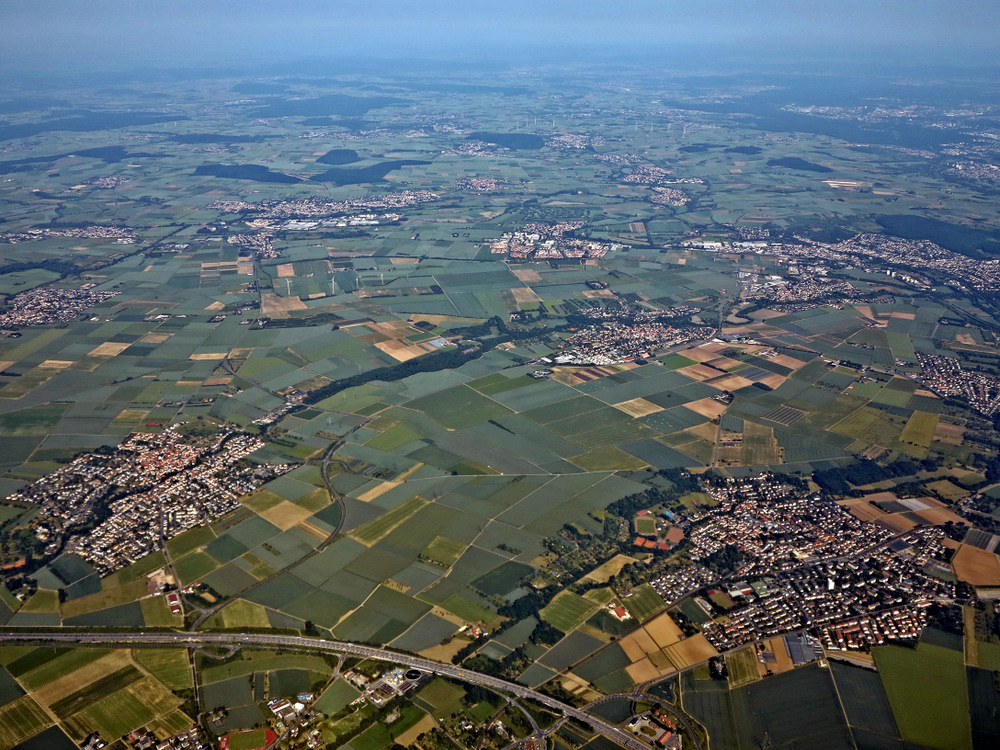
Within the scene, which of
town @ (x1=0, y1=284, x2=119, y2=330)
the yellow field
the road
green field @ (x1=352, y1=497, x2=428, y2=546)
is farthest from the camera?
town @ (x1=0, y1=284, x2=119, y2=330)

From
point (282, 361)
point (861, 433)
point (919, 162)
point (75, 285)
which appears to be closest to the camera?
point (861, 433)

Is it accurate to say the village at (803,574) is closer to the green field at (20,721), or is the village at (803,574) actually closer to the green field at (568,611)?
the green field at (568,611)

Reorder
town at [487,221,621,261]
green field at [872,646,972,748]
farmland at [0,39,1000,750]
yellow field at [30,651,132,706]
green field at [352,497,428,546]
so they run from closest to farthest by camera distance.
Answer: green field at [872,646,972,748]
yellow field at [30,651,132,706]
farmland at [0,39,1000,750]
green field at [352,497,428,546]
town at [487,221,621,261]

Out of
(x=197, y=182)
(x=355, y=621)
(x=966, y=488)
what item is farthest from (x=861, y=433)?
(x=197, y=182)

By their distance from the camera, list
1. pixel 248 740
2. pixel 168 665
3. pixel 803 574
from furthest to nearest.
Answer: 1. pixel 803 574
2. pixel 168 665
3. pixel 248 740

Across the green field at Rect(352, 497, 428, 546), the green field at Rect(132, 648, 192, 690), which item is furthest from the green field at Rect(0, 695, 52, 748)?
the green field at Rect(352, 497, 428, 546)

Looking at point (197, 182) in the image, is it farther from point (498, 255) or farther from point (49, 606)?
point (49, 606)

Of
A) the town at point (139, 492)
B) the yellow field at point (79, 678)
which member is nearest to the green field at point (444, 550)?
the town at point (139, 492)

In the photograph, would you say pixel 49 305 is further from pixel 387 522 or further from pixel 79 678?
pixel 79 678

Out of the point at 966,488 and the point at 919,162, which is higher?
the point at 919,162

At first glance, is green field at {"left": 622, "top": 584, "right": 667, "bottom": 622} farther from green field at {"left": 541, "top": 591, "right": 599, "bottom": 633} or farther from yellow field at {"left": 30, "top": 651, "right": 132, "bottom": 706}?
yellow field at {"left": 30, "top": 651, "right": 132, "bottom": 706}

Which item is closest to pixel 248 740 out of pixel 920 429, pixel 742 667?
pixel 742 667
